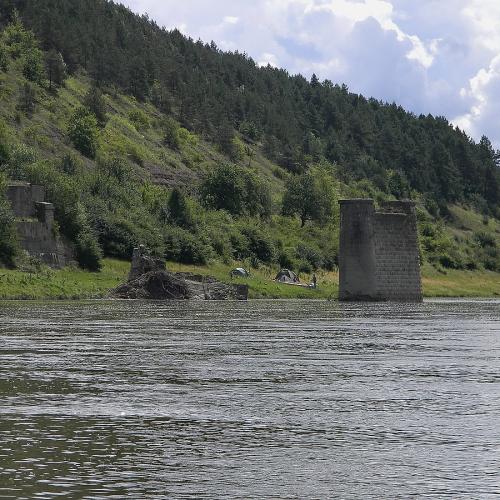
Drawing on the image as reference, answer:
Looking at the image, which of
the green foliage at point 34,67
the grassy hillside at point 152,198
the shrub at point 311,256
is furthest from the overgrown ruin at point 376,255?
the green foliage at point 34,67

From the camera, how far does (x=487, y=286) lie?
487 feet

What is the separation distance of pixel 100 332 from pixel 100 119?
12337 centimetres

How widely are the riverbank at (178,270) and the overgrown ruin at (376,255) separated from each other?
20.3 ft

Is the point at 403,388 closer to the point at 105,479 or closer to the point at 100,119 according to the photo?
the point at 105,479

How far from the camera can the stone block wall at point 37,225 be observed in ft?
310

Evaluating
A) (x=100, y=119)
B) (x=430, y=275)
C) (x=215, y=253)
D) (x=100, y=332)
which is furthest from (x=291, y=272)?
(x=100, y=332)

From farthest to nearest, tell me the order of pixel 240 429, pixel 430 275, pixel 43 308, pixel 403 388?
pixel 430 275 < pixel 43 308 < pixel 403 388 < pixel 240 429

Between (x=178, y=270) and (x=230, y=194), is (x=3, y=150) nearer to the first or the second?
(x=178, y=270)

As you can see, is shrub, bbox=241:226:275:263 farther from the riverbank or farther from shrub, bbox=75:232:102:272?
shrub, bbox=75:232:102:272

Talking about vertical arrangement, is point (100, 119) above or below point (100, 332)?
above

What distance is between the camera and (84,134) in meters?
146

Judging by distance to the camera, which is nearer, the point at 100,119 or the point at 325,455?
the point at 325,455

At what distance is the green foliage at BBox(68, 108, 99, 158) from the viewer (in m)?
145

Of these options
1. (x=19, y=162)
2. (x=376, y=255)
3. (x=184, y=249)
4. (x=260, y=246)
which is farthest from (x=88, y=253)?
(x=260, y=246)
